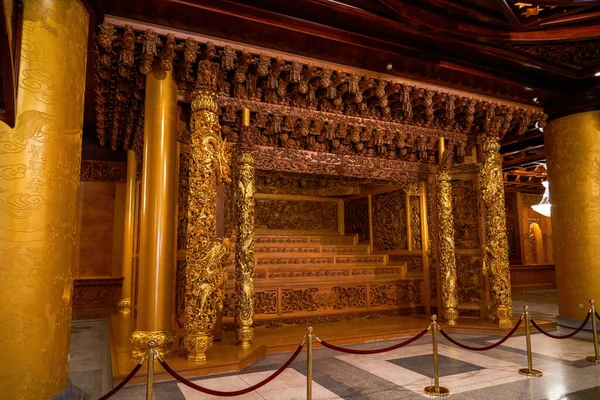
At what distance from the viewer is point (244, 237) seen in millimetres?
4680

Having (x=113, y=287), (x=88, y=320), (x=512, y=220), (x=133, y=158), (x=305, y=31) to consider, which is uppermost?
(x=305, y=31)

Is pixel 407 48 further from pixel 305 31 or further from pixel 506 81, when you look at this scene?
pixel 506 81

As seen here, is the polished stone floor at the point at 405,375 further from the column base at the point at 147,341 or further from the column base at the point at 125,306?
the column base at the point at 125,306

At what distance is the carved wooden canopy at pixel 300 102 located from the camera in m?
3.81

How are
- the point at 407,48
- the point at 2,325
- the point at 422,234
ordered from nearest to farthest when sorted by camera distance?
the point at 2,325 → the point at 407,48 → the point at 422,234

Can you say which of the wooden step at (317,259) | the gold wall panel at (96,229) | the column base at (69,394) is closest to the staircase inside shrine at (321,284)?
the wooden step at (317,259)

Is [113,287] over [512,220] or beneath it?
beneath

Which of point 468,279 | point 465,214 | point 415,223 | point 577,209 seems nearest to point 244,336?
point 468,279

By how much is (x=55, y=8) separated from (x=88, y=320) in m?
6.03

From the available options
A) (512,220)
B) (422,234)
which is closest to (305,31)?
(422,234)

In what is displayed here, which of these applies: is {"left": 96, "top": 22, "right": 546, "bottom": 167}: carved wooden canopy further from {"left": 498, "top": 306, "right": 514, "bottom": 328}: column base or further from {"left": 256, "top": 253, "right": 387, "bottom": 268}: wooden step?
{"left": 498, "top": 306, "right": 514, "bottom": 328}: column base

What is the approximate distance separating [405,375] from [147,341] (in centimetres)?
244

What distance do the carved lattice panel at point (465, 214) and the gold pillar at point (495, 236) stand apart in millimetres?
224

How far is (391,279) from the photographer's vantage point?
6727 millimetres
